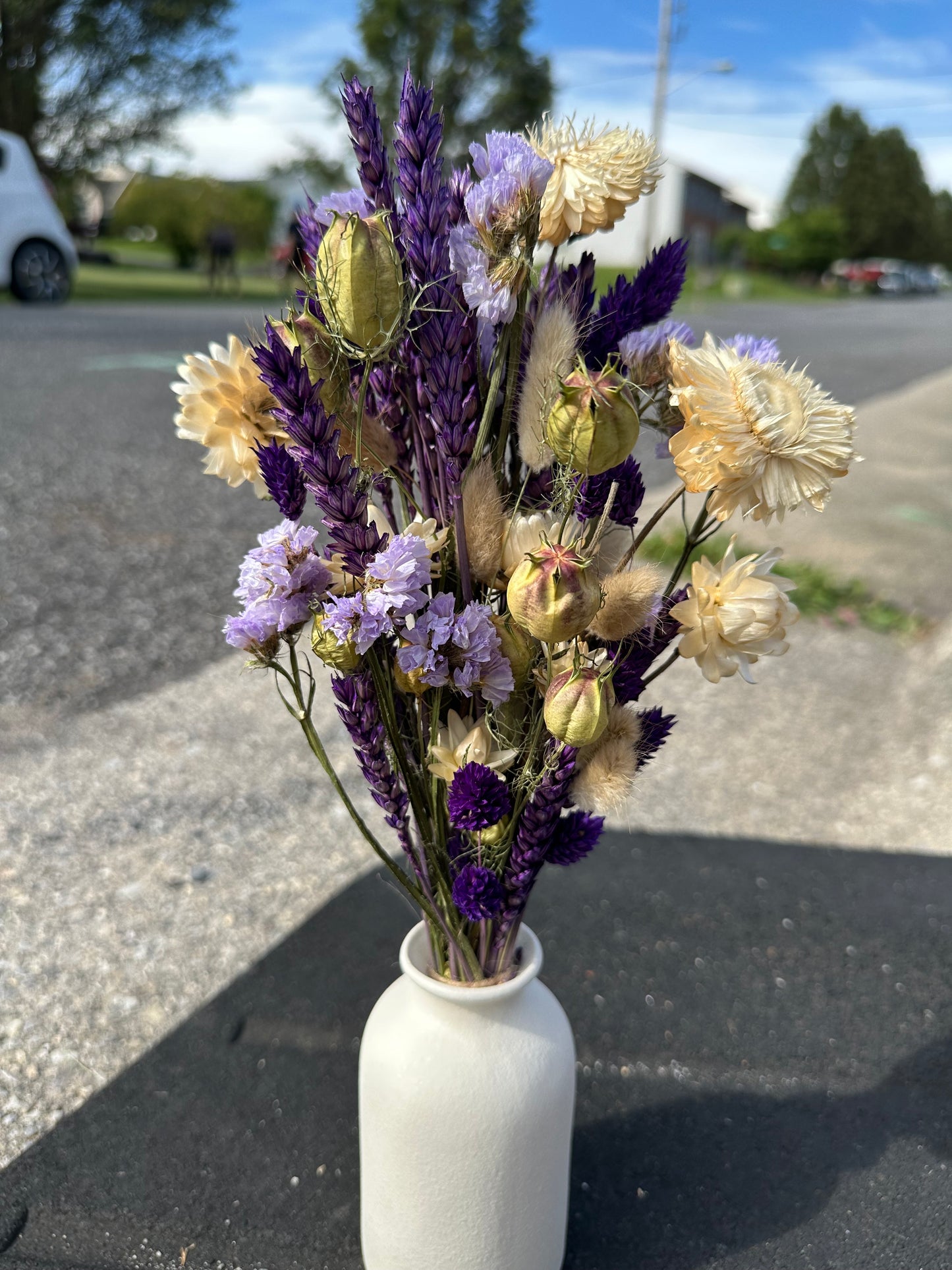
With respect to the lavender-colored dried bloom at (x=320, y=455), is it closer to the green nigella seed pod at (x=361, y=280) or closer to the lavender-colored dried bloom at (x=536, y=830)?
the green nigella seed pod at (x=361, y=280)

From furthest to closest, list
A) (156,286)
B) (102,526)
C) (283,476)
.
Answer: (156,286), (102,526), (283,476)

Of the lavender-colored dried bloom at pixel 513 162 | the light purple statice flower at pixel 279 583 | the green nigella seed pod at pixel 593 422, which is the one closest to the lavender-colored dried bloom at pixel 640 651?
the green nigella seed pod at pixel 593 422

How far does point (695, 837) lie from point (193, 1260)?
1555 mm

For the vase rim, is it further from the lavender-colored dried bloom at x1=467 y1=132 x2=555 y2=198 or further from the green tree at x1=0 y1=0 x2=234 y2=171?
the green tree at x1=0 y1=0 x2=234 y2=171

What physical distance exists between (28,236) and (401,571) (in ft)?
37.3

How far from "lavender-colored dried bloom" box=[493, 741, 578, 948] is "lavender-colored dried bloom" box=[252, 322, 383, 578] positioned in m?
0.30

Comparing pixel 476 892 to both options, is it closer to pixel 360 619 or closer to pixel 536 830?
pixel 536 830

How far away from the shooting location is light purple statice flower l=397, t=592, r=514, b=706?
1.00 meters

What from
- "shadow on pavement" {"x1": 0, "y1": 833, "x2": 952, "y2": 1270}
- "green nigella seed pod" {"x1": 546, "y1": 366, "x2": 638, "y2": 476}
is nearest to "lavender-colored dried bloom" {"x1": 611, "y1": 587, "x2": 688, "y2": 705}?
"green nigella seed pod" {"x1": 546, "y1": 366, "x2": 638, "y2": 476}

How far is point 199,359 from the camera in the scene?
108 centimetres

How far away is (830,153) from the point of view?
6412 cm

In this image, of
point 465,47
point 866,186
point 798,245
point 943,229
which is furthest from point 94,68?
point 943,229

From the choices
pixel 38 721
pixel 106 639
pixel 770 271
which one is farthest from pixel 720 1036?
pixel 770 271

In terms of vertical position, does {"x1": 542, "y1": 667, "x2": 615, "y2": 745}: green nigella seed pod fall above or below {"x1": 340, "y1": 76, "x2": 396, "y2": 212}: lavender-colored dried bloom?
below
